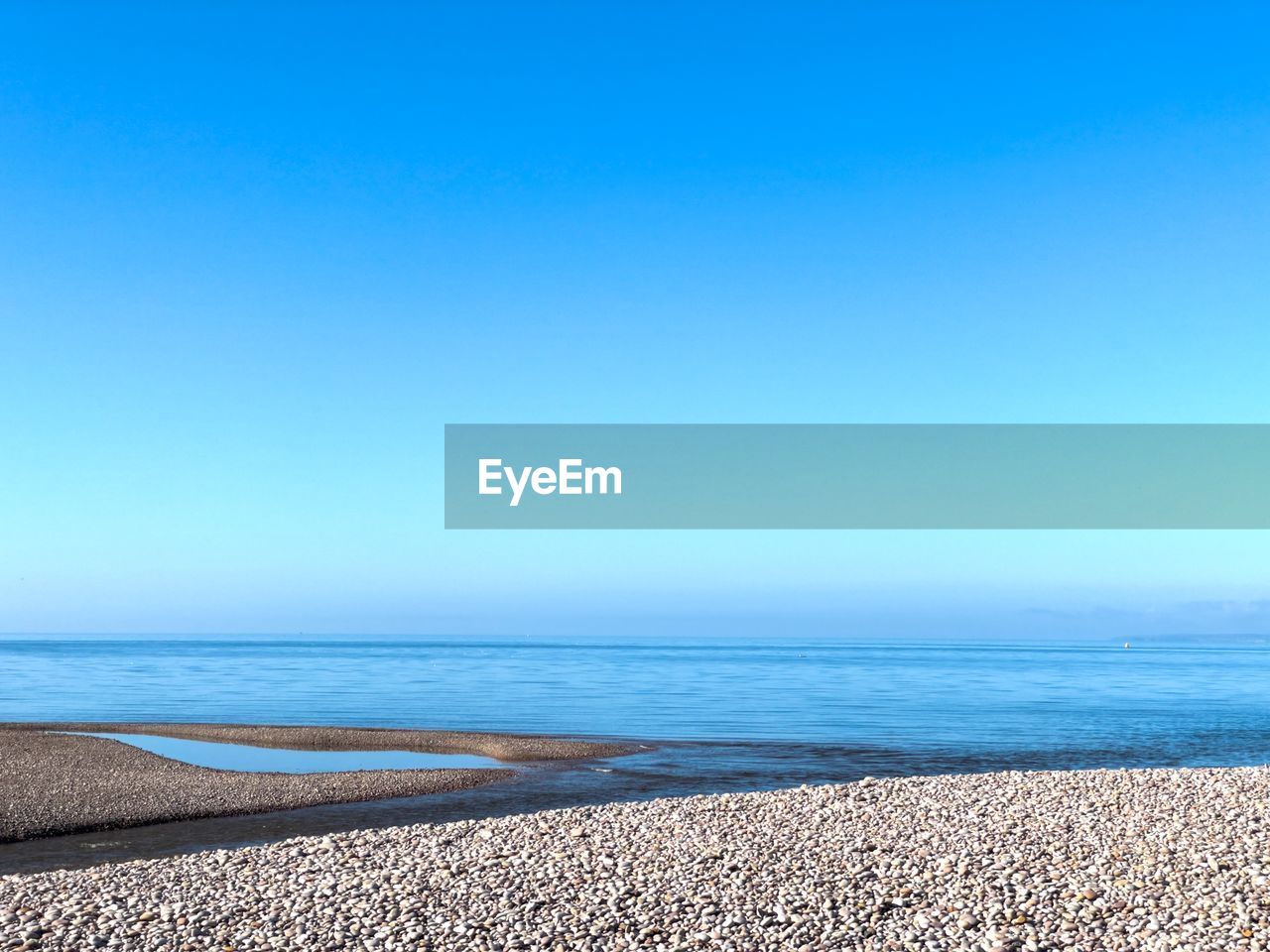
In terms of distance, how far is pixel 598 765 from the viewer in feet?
98.2

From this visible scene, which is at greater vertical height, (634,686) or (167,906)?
(167,906)

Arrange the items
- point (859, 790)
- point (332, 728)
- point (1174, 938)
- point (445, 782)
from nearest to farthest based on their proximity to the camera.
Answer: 1. point (1174, 938)
2. point (859, 790)
3. point (445, 782)
4. point (332, 728)

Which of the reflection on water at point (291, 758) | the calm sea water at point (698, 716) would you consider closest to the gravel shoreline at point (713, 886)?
the calm sea water at point (698, 716)

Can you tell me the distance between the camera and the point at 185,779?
25.8 metres

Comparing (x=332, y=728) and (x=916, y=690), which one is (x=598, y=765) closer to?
(x=332, y=728)

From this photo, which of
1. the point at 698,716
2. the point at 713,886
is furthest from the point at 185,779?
the point at 698,716

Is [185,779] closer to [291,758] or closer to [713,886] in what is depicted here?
[291,758]

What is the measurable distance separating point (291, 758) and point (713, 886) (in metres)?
24.1

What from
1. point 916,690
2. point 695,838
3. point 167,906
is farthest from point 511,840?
point 916,690

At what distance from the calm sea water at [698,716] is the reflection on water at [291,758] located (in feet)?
17.3

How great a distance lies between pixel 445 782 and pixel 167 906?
13.5 meters

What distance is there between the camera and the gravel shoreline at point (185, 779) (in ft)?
69.5

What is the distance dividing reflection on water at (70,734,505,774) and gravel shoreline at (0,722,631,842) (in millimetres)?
910

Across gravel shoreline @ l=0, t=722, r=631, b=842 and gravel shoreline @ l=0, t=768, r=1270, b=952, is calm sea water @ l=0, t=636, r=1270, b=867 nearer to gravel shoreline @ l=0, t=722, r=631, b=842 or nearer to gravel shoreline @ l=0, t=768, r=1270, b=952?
gravel shoreline @ l=0, t=722, r=631, b=842
